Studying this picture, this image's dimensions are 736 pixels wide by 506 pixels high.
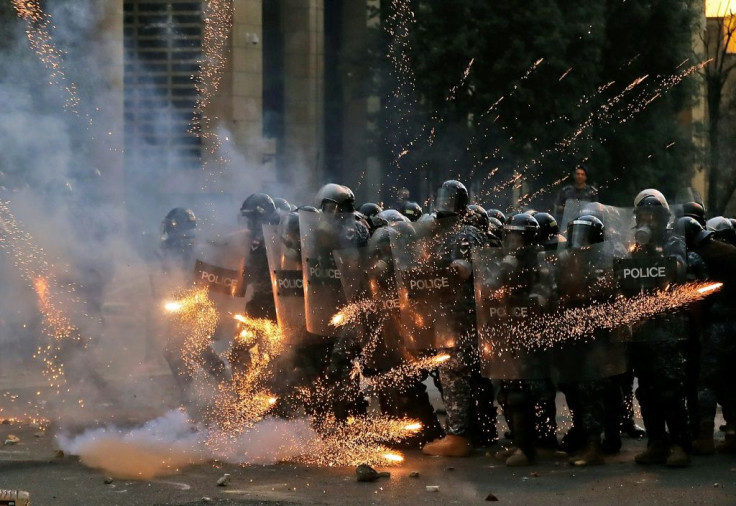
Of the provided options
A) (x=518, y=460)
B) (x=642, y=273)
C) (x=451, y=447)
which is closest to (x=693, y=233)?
(x=642, y=273)

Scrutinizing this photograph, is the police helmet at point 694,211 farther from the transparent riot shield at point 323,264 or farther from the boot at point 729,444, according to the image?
the transparent riot shield at point 323,264

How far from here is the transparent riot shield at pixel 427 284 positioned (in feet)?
28.2

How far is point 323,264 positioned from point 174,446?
4.96 ft

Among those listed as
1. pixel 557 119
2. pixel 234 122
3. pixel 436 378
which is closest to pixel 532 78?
pixel 557 119

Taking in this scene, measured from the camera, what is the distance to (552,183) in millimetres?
18969

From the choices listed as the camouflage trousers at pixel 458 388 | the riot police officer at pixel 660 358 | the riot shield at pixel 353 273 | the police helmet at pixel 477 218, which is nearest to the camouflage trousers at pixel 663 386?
the riot police officer at pixel 660 358

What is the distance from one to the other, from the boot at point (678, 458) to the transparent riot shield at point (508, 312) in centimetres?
86

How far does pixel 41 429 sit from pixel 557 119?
1087cm

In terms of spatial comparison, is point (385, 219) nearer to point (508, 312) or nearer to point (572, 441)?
point (508, 312)

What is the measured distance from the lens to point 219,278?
9.91 metres

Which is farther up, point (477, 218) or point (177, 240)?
point (177, 240)

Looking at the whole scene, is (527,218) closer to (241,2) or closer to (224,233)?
(224,233)

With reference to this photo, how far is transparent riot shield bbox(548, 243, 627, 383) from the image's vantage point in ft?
26.9

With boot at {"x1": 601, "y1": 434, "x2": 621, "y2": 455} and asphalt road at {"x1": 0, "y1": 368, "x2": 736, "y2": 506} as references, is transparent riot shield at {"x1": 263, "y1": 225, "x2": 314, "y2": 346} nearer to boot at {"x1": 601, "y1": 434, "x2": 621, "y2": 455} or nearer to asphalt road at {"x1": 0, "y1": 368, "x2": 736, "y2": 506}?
asphalt road at {"x1": 0, "y1": 368, "x2": 736, "y2": 506}
